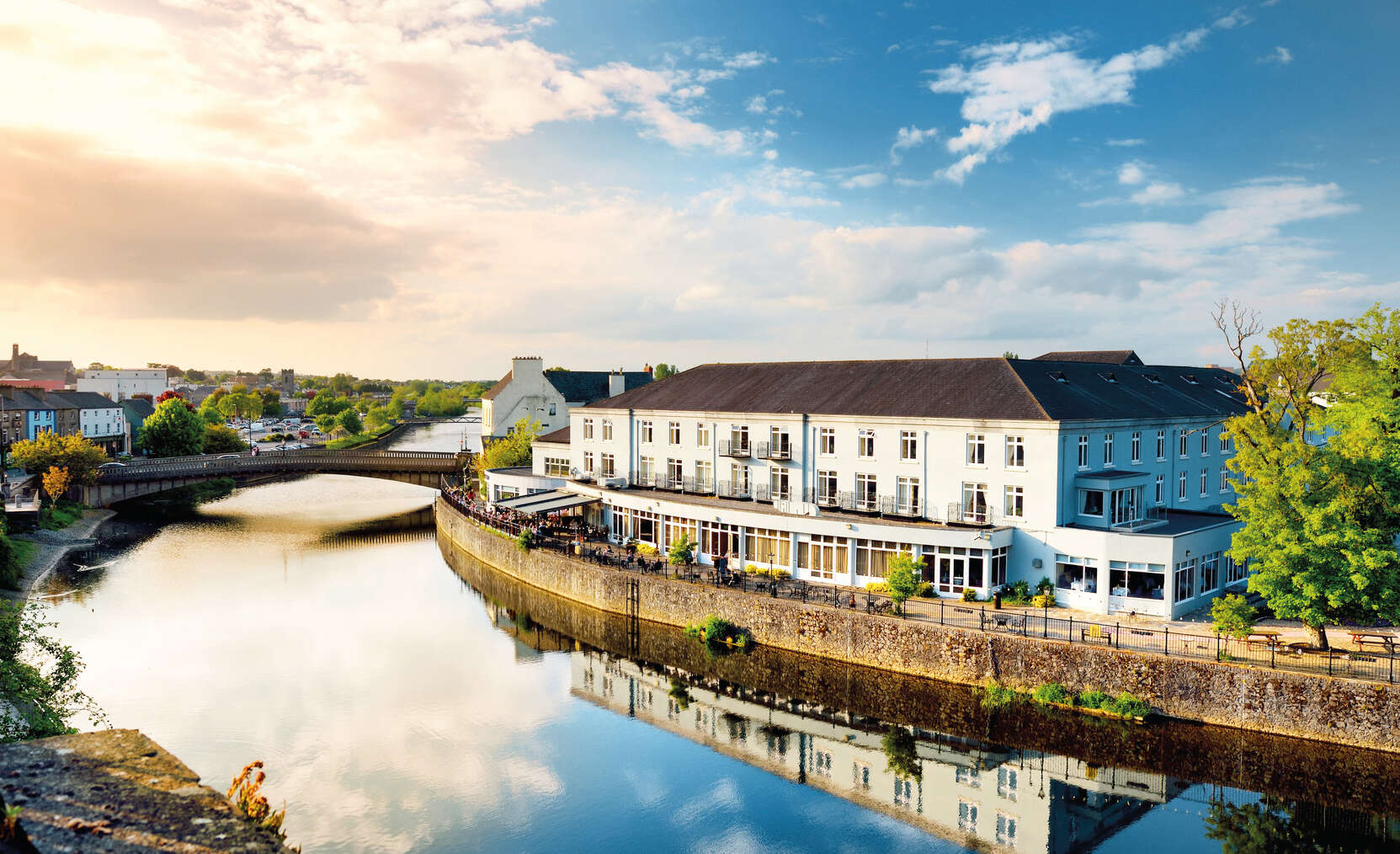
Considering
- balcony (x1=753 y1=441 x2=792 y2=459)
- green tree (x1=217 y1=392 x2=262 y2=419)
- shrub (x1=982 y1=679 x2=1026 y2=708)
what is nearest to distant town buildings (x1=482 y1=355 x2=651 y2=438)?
balcony (x1=753 y1=441 x2=792 y2=459)

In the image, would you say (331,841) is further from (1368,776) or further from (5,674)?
(1368,776)

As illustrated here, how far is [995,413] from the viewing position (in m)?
35.5

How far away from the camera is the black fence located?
25781 millimetres

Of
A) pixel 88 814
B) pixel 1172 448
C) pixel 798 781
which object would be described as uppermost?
pixel 1172 448

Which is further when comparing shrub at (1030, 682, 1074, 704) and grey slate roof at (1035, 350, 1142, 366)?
grey slate roof at (1035, 350, 1142, 366)

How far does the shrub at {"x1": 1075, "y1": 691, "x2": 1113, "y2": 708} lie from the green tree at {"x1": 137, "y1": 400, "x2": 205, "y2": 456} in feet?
324

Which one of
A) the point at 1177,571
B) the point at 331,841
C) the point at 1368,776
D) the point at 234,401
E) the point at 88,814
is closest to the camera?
the point at 88,814

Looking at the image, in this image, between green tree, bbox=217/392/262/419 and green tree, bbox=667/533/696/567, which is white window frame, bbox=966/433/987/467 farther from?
green tree, bbox=217/392/262/419

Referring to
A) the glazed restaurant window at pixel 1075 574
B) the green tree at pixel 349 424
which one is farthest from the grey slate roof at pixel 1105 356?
the green tree at pixel 349 424

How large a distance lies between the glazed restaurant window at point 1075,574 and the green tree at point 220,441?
3933 inches

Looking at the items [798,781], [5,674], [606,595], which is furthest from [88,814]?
[606,595]

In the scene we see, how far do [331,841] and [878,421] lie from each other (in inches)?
1037

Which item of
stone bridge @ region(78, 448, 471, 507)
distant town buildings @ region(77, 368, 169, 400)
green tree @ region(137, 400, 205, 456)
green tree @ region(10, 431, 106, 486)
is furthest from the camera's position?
distant town buildings @ region(77, 368, 169, 400)

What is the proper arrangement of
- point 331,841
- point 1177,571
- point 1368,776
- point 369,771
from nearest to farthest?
point 331,841 < point 1368,776 < point 369,771 < point 1177,571
